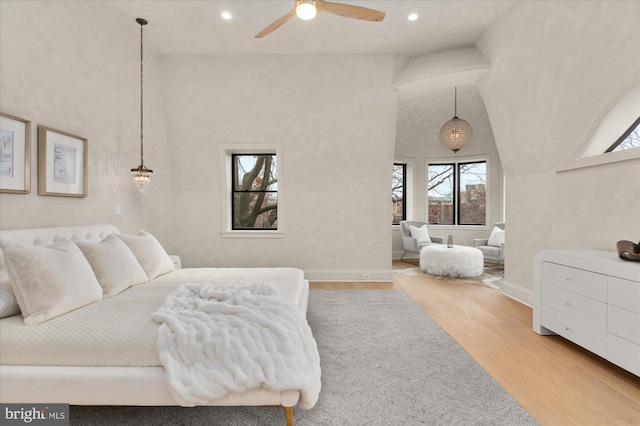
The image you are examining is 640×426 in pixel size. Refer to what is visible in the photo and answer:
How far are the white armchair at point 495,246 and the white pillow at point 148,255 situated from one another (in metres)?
5.41

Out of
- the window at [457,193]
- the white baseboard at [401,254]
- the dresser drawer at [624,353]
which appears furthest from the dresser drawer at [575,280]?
the window at [457,193]

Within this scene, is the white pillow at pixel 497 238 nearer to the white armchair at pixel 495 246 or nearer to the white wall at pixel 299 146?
the white armchair at pixel 495 246

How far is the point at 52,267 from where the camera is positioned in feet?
5.96

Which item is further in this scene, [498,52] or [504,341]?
[498,52]

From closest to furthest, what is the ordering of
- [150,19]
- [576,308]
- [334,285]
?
1. [576,308]
2. [150,19]
3. [334,285]

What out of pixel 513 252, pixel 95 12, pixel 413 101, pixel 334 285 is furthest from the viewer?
pixel 413 101

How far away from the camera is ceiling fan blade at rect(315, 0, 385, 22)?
90.9 inches

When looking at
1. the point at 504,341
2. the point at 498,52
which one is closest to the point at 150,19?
the point at 498,52

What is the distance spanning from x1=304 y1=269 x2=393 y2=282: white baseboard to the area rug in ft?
2.66

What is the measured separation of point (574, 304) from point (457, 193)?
5.10m

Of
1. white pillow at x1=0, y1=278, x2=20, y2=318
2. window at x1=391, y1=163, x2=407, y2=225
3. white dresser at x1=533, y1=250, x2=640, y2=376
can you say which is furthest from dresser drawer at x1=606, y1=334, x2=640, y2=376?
window at x1=391, y1=163, x2=407, y2=225

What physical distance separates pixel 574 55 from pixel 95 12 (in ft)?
14.6

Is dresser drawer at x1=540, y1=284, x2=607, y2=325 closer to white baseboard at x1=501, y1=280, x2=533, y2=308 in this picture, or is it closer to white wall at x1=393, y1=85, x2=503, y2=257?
white baseboard at x1=501, y1=280, x2=533, y2=308

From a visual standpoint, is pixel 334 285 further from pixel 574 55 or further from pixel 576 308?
pixel 574 55
